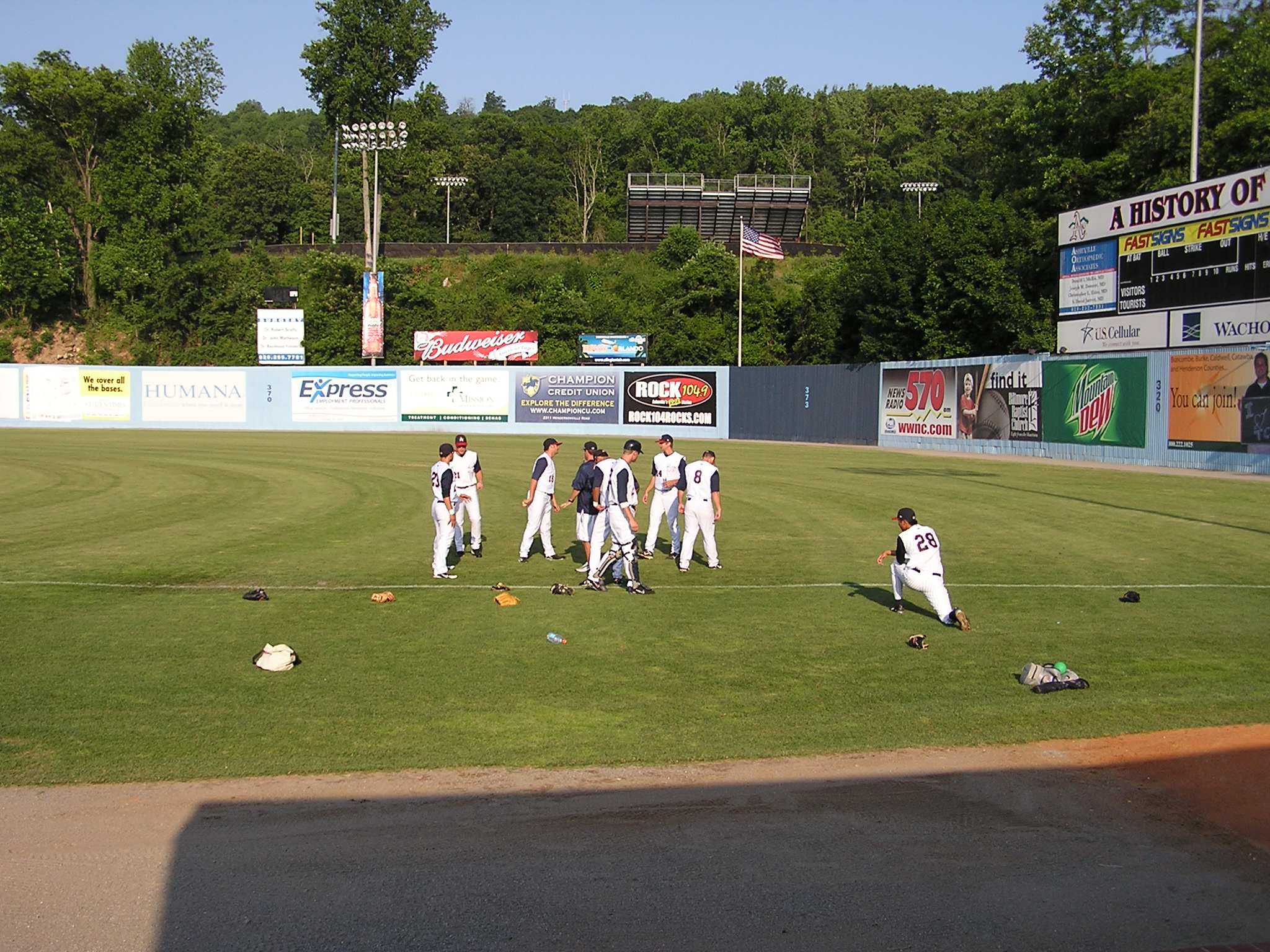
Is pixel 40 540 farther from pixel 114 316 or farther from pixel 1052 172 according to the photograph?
pixel 114 316

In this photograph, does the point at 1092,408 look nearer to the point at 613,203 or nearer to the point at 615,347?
the point at 615,347

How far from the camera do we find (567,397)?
48688 mm

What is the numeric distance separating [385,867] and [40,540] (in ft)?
44.0

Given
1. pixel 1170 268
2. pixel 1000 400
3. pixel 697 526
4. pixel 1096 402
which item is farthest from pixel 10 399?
pixel 1170 268

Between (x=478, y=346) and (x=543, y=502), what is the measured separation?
136 ft

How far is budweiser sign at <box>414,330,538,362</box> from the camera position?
5512 cm

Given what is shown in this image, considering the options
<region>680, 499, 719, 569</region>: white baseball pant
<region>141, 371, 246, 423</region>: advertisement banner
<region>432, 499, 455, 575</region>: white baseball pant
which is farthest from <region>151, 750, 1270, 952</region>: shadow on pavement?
<region>141, 371, 246, 423</region>: advertisement banner

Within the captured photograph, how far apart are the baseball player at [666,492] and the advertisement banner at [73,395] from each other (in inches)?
1623

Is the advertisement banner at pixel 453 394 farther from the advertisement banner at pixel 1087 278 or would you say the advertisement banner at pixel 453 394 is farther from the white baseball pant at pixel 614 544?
the white baseball pant at pixel 614 544

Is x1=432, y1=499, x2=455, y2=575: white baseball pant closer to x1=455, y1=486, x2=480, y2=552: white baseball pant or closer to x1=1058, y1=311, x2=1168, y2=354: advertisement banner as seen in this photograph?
x1=455, y1=486, x2=480, y2=552: white baseball pant

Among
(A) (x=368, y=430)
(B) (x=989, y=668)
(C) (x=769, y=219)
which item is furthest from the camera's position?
(C) (x=769, y=219)

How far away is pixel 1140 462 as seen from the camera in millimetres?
29656

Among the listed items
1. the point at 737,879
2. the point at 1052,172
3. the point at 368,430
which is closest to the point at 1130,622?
the point at 737,879

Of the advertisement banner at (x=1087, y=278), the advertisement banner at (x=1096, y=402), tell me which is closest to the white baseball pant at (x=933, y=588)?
the advertisement banner at (x=1087, y=278)
